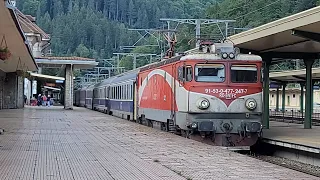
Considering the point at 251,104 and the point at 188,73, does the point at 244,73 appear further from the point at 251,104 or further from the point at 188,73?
the point at 188,73

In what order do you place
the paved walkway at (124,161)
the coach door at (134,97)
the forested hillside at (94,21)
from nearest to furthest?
1. the paved walkway at (124,161)
2. the coach door at (134,97)
3. the forested hillside at (94,21)

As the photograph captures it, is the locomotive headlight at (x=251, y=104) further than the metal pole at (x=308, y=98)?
No

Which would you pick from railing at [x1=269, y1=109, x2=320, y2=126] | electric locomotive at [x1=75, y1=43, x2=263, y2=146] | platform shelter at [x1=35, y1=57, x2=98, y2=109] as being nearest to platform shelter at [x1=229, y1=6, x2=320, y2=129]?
electric locomotive at [x1=75, y1=43, x2=263, y2=146]

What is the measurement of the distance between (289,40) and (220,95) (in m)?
4.18

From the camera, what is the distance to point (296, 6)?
63.0m

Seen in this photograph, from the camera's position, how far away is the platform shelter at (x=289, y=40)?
1550 cm

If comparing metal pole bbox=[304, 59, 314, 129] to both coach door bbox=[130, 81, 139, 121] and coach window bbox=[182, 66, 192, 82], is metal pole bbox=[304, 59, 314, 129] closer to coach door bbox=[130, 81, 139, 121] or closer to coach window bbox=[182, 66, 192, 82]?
coach window bbox=[182, 66, 192, 82]

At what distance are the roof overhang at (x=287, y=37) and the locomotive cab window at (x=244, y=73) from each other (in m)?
1.55

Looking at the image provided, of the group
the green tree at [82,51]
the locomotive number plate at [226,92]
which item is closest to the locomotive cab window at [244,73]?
the locomotive number plate at [226,92]

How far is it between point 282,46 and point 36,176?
44.2 ft

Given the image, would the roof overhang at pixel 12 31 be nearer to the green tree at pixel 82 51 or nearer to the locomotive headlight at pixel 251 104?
the locomotive headlight at pixel 251 104

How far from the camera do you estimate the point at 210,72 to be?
16.4m

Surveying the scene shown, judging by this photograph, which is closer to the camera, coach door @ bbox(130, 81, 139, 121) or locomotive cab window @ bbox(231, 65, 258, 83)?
locomotive cab window @ bbox(231, 65, 258, 83)

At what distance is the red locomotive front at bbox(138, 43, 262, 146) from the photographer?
15984 millimetres
